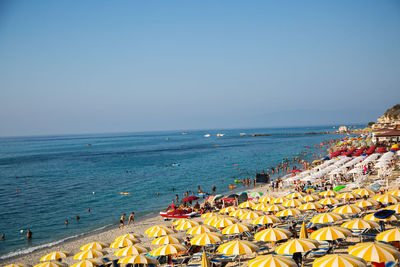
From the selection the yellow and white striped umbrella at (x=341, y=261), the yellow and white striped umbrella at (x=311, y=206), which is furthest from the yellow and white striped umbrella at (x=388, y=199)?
the yellow and white striped umbrella at (x=341, y=261)

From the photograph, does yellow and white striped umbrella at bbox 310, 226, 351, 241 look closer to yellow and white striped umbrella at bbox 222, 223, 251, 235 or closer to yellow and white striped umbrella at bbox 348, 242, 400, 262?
yellow and white striped umbrella at bbox 348, 242, 400, 262

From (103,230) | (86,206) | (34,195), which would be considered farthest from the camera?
(34,195)

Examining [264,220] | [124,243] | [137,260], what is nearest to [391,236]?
[264,220]

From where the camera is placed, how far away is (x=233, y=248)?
1084 centimetres

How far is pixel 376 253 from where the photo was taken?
28.5ft

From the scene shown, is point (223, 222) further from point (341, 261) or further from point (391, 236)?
point (341, 261)

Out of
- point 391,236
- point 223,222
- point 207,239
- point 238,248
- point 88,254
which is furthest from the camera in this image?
point 223,222

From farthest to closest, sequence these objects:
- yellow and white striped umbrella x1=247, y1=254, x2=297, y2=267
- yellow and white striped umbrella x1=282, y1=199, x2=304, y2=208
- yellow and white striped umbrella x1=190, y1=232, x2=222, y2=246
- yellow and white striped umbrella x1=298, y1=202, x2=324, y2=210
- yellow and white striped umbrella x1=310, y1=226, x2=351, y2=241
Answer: yellow and white striped umbrella x1=282, y1=199, x2=304, y2=208 → yellow and white striped umbrella x1=298, y1=202, x2=324, y2=210 → yellow and white striped umbrella x1=190, y1=232, x2=222, y2=246 → yellow and white striped umbrella x1=310, y1=226, x2=351, y2=241 → yellow and white striped umbrella x1=247, y1=254, x2=297, y2=267

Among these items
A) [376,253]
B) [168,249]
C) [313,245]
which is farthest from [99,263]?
[376,253]

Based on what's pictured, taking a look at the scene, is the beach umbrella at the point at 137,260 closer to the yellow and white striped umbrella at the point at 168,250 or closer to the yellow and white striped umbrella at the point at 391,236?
the yellow and white striped umbrella at the point at 168,250

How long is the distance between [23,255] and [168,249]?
13.6m

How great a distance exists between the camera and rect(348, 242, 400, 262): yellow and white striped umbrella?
8.52 m

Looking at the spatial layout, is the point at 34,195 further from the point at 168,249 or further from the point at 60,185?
the point at 168,249

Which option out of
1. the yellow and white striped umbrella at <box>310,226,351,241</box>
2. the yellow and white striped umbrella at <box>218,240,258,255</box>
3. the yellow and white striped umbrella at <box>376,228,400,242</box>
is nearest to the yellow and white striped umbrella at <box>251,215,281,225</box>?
the yellow and white striped umbrella at <box>310,226,351,241</box>
